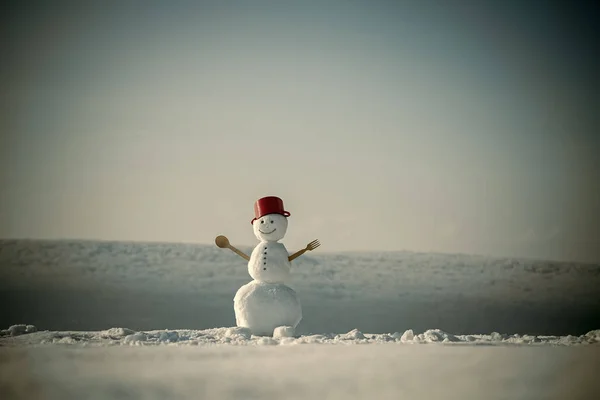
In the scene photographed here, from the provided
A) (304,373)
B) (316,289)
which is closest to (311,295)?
(316,289)

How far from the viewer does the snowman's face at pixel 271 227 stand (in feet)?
9.57

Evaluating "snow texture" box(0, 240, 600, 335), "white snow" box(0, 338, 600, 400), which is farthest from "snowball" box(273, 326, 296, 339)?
"snow texture" box(0, 240, 600, 335)

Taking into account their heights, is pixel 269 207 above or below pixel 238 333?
above

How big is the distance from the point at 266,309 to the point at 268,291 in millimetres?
83

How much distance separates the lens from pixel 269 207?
2.93 metres

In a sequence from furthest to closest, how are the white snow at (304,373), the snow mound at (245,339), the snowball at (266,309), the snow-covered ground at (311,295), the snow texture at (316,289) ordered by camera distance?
the snow texture at (316,289)
the snow-covered ground at (311,295)
the snowball at (266,309)
the snow mound at (245,339)
the white snow at (304,373)

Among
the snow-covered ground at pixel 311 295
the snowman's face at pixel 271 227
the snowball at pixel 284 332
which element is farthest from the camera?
the snow-covered ground at pixel 311 295

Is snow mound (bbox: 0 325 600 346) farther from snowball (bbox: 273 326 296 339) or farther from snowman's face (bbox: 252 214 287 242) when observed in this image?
snowman's face (bbox: 252 214 287 242)

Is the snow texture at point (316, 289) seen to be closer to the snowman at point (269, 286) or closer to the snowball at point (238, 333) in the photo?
the snowman at point (269, 286)

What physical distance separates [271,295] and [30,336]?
3.22 feet

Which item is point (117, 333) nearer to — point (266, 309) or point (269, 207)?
point (266, 309)

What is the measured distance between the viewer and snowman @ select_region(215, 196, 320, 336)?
2770 mm

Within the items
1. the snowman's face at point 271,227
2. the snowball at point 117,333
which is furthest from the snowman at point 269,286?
the snowball at point 117,333

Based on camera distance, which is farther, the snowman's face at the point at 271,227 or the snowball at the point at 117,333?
the snowman's face at the point at 271,227
